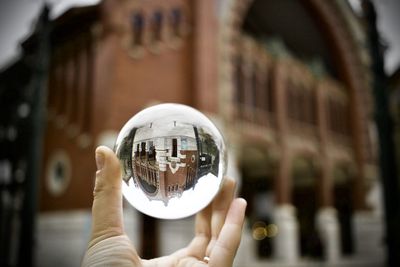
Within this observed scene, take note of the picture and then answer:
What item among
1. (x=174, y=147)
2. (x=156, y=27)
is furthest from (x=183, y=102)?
(x=174, y=147)

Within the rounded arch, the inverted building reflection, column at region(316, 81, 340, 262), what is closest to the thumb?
the inverted building reflection

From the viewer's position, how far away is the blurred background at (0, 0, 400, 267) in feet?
21.5

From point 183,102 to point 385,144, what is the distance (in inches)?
263

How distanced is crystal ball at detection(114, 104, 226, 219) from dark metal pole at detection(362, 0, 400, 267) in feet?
14.3

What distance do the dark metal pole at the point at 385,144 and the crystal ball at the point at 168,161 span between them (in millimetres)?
4364

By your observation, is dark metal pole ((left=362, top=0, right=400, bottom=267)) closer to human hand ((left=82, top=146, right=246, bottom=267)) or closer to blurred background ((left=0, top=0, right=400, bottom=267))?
blurred background ((left=0, top=0, right=400, bottom=267))

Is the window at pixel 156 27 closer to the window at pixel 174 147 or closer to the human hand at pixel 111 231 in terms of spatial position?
the window at pixel 174 147

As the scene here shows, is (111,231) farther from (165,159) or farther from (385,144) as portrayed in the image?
(385,144)

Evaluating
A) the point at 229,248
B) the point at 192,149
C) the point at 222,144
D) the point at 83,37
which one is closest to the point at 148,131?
the point at 192,149

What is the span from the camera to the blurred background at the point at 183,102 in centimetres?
656

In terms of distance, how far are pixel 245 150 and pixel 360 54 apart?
8.15 m

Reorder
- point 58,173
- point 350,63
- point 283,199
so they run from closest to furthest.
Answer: point 58,173 < point 283,199 < point 350,63

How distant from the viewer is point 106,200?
1.30 metres

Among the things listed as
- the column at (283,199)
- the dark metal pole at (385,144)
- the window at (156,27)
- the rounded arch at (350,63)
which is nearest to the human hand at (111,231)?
the dark metal pole at (385,144)
